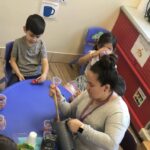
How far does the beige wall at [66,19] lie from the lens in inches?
123

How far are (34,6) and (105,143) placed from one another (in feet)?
6.59

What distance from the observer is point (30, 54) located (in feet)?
8.20

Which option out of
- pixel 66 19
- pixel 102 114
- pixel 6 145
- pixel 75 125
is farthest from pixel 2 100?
pixel 66 19

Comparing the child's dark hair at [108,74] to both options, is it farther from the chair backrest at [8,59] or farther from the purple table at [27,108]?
the chair backrest at [8,59]

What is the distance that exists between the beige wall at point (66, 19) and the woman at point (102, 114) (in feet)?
5.52

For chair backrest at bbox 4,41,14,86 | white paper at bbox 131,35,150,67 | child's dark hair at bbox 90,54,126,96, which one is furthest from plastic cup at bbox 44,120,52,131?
white paper at bbox 131,35,150,67

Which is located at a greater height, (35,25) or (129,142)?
(35,25)

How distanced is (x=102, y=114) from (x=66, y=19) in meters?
1.91

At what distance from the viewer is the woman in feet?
5.45

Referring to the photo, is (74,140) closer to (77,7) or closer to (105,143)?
(105,143)

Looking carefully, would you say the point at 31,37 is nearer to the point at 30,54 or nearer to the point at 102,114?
the point at 30,54

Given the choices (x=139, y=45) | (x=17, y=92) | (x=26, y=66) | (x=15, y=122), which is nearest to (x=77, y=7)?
(x=139, y=45)

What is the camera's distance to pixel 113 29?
12.4 ft

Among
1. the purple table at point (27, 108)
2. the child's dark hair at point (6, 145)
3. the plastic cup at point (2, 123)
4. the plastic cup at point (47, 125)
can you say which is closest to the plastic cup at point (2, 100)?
the purple table at point (27, 108)
